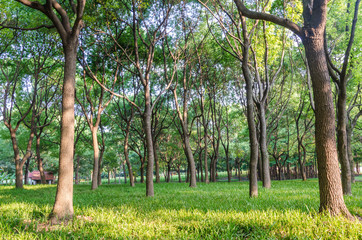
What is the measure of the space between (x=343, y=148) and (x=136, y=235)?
26.9ft

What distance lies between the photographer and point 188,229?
13.0ft

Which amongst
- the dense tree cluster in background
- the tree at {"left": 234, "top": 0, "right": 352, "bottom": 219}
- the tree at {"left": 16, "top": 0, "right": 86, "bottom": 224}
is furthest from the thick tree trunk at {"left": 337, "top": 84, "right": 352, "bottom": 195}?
the tree at {"left": 16, "top": 0, "right": 86, "bottom": 224}

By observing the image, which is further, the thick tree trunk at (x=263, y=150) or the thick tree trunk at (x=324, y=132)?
the thick tree trunk at (x=263, y=150)

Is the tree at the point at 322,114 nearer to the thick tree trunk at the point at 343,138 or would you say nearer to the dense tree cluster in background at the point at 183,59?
the dense tree cluster in background at the point at 183,59

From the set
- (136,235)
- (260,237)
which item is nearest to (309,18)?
(260,237)

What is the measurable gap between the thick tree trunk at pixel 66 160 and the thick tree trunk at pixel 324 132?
533cm

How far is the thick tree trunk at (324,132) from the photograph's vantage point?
4.45 meters

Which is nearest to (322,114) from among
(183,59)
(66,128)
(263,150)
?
(66,128)

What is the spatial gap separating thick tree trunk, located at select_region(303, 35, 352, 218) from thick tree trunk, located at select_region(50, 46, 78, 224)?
5.33 m

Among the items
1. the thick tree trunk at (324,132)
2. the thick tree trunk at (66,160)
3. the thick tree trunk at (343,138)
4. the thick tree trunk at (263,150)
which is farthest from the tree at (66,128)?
the thick tree trunk at (263,150)

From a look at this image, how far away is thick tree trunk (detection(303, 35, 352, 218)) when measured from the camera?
445cm

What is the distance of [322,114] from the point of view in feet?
15.2

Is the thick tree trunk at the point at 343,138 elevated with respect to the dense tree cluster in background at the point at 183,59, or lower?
lower

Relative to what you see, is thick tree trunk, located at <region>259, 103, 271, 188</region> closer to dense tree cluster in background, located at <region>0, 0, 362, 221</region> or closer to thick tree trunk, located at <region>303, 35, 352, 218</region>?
dense tree cluster in background, located at <region>0, 0, 362, 221</region>
